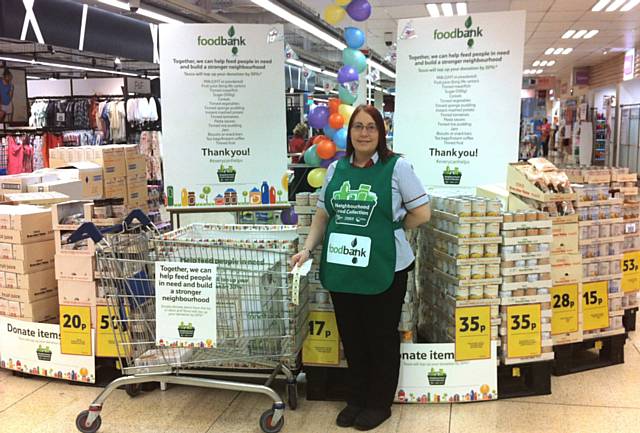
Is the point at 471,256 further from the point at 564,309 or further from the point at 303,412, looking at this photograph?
the point at 303,412

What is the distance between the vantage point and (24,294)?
3945mm

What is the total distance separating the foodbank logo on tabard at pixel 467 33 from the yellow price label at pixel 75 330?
311 cm

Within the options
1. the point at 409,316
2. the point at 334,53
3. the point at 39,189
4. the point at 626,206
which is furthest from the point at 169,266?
the point at 334,53

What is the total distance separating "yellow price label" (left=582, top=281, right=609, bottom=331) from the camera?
4031mm

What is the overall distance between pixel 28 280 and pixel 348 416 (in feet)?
7.36

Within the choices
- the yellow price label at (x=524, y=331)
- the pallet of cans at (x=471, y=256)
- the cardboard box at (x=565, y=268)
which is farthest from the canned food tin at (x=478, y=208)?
the cardboard box at (x=565, y=268)

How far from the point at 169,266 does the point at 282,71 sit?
2.15 meters

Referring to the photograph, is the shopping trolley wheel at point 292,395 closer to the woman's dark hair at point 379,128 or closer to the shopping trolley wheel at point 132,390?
the shopping trolley wheel at point 132,390

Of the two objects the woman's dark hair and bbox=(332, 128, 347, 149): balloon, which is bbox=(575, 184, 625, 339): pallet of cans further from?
bbox=(332, 128, 347, 149): balloon

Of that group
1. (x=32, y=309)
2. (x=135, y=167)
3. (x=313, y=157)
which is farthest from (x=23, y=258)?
(x=135, y=167)

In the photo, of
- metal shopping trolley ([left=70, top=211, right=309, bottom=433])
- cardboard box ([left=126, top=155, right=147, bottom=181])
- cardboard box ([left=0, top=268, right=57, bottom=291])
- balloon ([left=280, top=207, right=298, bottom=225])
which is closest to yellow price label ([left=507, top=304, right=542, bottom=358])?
metal shopping trolley ([left=70, top=211, right=309, bottom=433])

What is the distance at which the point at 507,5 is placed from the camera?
1069 centimetres

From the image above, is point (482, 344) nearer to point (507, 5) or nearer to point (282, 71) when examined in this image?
point (282, 71)

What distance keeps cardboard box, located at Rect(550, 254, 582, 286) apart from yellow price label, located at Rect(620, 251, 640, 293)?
2.66ft
